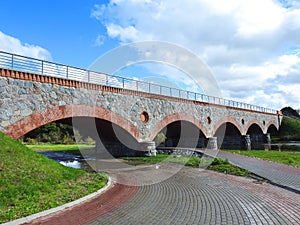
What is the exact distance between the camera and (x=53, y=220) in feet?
19.1

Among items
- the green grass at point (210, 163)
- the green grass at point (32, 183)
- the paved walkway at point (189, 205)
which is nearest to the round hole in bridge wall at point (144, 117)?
the green grass at point (210, 163)

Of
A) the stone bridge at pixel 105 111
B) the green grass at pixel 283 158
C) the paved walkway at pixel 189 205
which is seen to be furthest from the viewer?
the green grass at pixel 283 158

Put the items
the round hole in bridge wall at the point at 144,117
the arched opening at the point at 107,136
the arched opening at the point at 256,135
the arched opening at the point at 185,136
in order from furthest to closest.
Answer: the arched opening at the point at 256,135 → the arched opening at the point at 185,136 → the round hole in bridge wall at the point at 144,117 → the arched opening at the point at 107,136

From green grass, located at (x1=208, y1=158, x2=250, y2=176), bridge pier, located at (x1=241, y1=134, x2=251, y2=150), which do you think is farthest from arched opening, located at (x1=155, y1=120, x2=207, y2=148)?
green grass, located at (x1=208, y1=158, x2=250, y2=176)

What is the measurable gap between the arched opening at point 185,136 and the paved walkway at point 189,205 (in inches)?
653

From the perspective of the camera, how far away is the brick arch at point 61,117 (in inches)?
452

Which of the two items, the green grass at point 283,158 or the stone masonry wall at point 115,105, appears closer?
the stone masonry wall at point 115,105

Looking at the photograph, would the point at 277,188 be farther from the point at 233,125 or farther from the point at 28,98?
the point at 233,125

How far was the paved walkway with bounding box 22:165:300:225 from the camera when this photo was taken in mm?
5812

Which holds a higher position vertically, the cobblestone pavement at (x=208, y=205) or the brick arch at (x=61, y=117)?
the brick arch at (x=61, y=117)

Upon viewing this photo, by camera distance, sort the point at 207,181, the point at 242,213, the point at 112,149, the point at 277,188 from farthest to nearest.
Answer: the point at 112,149 → the point at 207,181 → the point at 277,188 → the point at 242,213

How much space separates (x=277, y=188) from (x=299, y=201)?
5.80 feet

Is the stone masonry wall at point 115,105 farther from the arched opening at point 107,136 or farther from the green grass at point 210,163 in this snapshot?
the green grass at point 210,163

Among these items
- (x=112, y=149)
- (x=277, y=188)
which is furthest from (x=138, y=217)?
(x=112, y=149)
